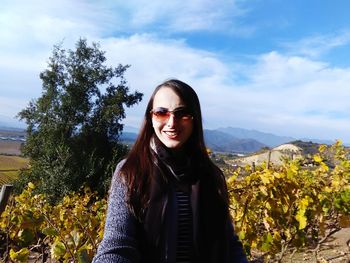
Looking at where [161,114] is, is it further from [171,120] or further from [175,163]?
[175,163]

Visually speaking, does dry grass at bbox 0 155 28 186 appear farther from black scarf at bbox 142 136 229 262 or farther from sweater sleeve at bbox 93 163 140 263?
sweater sleeve at bbox 93 163 140 263

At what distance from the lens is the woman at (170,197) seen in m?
1.34

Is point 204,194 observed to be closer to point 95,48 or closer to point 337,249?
point 337,249

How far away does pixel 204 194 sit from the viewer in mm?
1549

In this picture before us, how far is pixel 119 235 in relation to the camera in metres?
1.30

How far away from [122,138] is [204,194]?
2419 centimetres

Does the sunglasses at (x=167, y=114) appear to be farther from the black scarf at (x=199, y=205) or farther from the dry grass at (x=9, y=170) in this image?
the dry grass at (x=9, y=170)

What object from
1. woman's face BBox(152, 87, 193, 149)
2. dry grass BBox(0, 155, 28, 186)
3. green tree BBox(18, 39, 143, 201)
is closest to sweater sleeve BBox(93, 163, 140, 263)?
woman's face BBox(152, 87, 193, 149)

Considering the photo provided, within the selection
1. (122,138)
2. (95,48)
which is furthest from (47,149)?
(95,48)

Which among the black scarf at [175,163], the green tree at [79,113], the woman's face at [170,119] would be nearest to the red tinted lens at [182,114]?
the woman's face at [170,119]

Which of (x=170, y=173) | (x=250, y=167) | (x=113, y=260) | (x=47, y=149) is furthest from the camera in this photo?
(x=47, y=149)

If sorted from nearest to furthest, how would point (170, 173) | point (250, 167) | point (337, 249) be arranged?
1. point (170, 173)
2. point (250, 167)
3. point (337, 249)

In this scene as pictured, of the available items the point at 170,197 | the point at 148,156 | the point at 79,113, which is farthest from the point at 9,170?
the point at 170,197

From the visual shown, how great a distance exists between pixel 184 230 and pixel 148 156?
28cm
